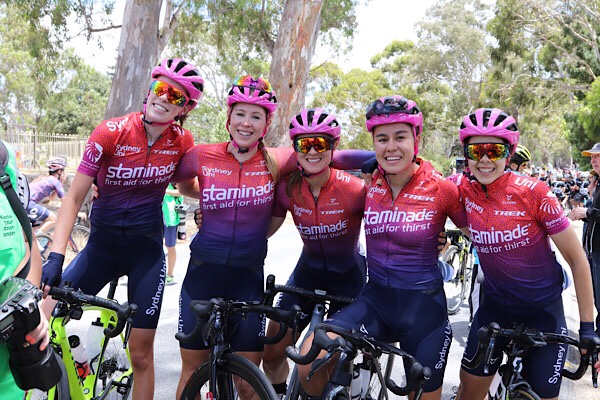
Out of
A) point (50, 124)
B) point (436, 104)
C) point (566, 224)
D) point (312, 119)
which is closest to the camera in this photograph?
point (566, 224)

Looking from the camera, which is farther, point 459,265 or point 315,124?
point 459,265

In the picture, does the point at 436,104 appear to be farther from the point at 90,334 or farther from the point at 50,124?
the point at 90,334

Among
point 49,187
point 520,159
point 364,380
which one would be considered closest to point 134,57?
point 49,187

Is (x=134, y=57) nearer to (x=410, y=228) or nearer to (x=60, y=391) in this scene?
(x=60, y=391)

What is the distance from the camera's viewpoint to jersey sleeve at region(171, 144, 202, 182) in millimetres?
4043

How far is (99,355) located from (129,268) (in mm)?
646

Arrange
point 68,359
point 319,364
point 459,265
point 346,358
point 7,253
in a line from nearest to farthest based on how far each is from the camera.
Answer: point 7,253 < point 346,358 < point 319,364 < point 68,359 < point 459,265

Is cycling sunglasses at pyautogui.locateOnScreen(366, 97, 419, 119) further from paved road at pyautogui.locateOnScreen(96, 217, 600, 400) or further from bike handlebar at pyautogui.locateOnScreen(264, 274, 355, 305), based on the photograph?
paved road at pyautogui.locateOnScreen(96, 217, 600, 400)

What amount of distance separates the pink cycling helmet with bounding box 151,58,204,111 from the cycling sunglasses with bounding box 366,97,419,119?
134cm

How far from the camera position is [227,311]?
3.40 meters

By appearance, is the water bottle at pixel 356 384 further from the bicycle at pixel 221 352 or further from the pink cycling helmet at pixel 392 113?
the pink cycling helmet at pixel 392 113

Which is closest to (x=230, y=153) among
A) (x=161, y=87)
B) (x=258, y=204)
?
(x=258, y=204)

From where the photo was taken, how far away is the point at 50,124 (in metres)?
53.0

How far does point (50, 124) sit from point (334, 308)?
5502 centimetres
